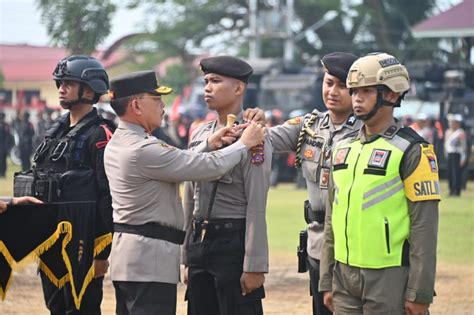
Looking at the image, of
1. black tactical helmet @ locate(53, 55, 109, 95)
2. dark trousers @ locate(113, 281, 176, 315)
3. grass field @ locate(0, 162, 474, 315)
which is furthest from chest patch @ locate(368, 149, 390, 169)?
grass field @ locate(0, 162, 474, 315)

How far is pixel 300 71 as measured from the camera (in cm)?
3781

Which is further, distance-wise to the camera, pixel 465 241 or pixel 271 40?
pixel 271 40

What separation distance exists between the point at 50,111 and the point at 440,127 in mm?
15945

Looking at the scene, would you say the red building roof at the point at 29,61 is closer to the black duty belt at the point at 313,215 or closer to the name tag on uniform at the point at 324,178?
the black duty belt at the point at 313,215

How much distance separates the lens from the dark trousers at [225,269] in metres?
6.67

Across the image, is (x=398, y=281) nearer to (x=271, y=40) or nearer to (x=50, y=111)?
(x=50, y=111)

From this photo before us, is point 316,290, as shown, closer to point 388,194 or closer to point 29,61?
point 388,194

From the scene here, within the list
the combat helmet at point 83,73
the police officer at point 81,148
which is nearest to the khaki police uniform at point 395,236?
the police officer at point 81,148

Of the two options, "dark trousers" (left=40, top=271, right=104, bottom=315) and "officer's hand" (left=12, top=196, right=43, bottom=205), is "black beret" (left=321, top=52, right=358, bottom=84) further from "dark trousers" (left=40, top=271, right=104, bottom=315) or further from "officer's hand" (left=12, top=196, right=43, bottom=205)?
"dark trousers" (left=40, top=271, right=104, bottom=315)

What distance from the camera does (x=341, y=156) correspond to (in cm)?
589

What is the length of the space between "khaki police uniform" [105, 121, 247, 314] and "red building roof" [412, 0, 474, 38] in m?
22.8

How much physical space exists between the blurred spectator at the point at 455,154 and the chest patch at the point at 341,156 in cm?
1990

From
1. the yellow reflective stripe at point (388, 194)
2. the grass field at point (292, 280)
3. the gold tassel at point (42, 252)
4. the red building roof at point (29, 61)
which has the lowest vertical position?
the grass field at point (292, 280)

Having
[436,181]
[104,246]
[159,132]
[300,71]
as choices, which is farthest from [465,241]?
[300,71]
